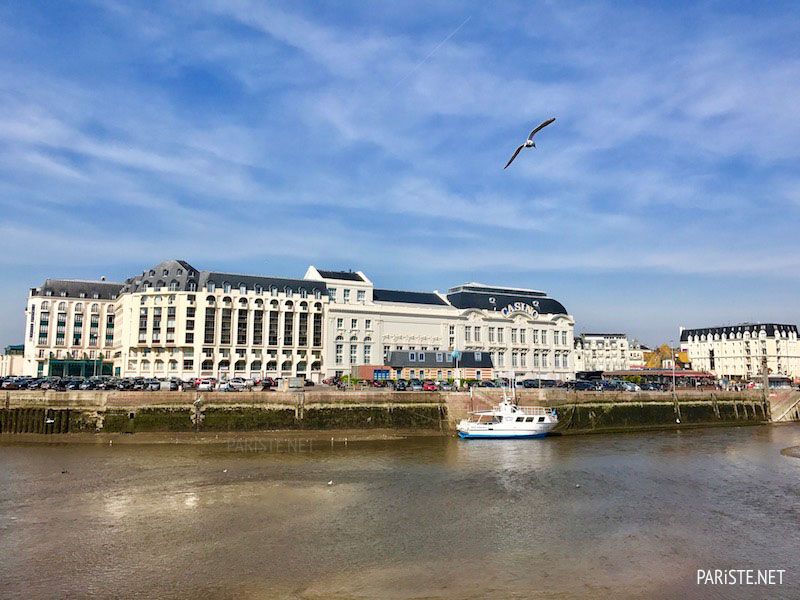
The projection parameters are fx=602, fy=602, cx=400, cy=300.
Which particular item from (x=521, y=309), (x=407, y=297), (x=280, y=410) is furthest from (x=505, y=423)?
(x=521, y=309)

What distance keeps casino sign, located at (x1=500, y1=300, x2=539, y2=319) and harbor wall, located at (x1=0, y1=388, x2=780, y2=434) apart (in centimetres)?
5114

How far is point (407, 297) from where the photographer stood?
118 metres

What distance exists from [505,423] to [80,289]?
Answer: 103307 millimetres

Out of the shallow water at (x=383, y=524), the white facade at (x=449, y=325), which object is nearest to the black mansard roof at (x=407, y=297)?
the white facade at (x=449, y=325)

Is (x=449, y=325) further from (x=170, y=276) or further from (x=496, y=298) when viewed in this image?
(x=170, y=276)

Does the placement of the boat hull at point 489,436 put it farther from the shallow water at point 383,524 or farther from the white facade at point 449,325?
the white facade at point 449,325

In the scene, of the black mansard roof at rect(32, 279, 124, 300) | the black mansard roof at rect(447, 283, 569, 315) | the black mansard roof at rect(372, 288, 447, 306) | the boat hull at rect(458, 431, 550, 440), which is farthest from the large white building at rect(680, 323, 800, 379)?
the black mansard roof at rect(32, 279, 124, 300)

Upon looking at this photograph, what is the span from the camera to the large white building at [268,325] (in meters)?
104

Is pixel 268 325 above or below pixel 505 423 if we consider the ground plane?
above

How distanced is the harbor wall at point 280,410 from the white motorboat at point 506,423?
92.8 inches

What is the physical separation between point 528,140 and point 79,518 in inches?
1074

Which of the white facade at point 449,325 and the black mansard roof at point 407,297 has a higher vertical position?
the black mansard roof at point 407,297

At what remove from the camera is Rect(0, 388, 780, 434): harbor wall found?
179 ft

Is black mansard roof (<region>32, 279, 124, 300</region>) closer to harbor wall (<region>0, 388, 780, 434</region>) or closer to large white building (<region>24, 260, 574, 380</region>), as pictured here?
large white building (<region>24, 260, 574, 380</region>)
